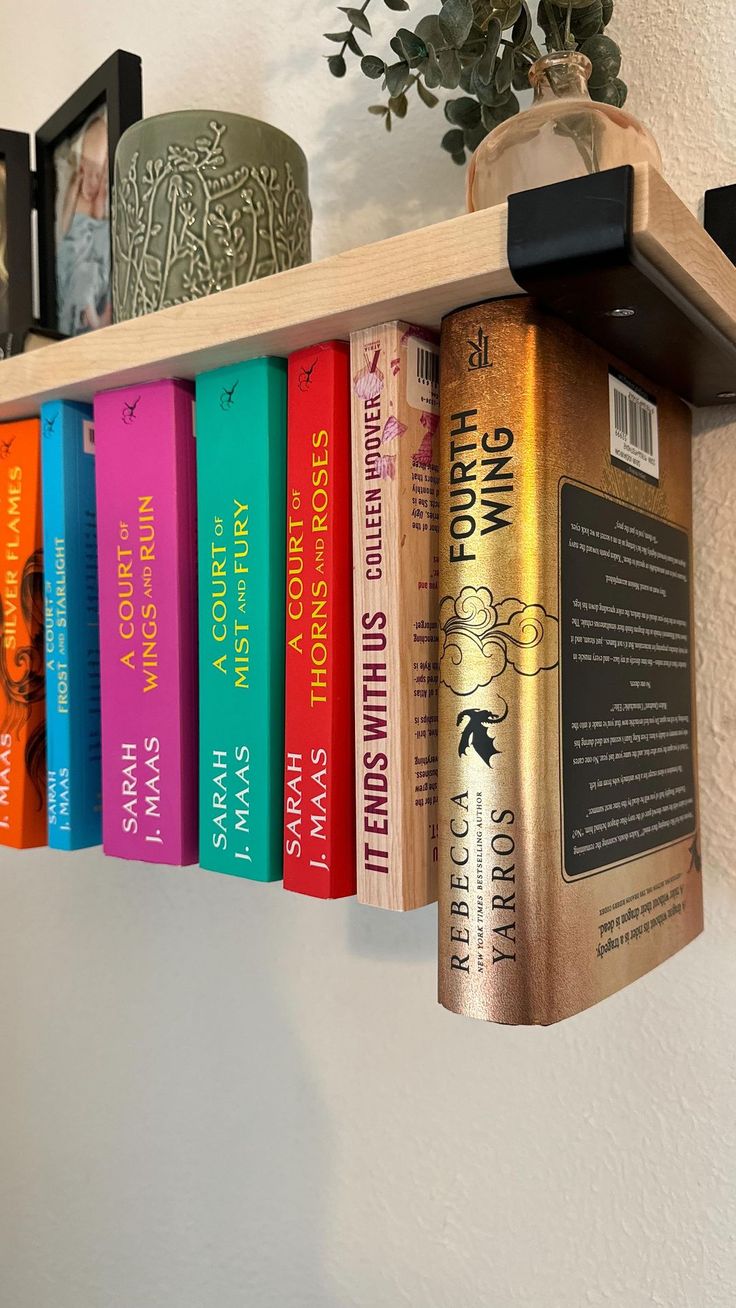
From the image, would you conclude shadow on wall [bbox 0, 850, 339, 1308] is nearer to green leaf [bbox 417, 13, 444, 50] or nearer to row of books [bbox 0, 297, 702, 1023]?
row of books [bbox 0, 297, 702, 1023]

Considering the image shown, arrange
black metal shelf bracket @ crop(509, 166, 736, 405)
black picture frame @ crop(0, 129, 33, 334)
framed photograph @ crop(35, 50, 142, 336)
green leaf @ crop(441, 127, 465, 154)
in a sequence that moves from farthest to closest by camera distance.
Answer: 1. black picture frame @ crop(0, 129, 33, 334)
2. framed photograph @ crop(35, 50, 142, 336)
3. green leaf @ crop(441, 127, 465, 154)
4. black metal shelf bracket @ crop(509, 166, 736, 405)

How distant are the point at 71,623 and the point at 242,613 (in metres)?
0.14

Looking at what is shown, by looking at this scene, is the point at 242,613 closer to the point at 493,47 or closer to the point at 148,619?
the point at 148,619

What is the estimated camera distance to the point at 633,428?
1.39ft

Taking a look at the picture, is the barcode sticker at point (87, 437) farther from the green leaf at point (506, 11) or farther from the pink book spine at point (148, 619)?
the green leaf at point (506, 11)

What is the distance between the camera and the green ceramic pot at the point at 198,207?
1.63ft

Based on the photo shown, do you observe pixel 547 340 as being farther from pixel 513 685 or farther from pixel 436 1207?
pixel 436 1207

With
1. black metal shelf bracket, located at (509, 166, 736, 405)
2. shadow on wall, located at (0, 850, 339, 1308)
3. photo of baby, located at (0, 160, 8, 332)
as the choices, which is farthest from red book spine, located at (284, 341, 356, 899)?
photo of baby, located at (0, 160, 8, 332)

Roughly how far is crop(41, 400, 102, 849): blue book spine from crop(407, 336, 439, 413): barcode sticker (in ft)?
0.78

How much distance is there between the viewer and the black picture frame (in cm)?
76

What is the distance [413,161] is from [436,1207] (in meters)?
0.67

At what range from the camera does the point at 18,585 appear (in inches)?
23.3

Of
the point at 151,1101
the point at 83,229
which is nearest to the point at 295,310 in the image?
the point at 83,229

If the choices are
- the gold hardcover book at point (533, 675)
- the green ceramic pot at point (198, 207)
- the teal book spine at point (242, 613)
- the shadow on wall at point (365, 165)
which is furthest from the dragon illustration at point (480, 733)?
the shadow on wall at point (365, 165)
